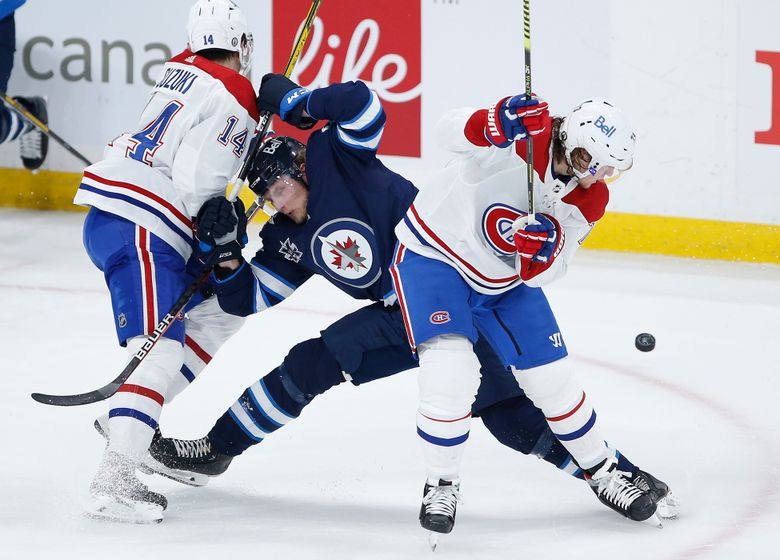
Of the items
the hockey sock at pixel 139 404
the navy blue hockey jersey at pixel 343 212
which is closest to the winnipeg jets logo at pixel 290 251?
the navy blue hockey jersey at pixel 343 212

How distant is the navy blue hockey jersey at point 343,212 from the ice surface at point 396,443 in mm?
491

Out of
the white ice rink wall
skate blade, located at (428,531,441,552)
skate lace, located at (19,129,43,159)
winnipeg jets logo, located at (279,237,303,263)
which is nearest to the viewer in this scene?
skate blade, located at (428,531,441,552)

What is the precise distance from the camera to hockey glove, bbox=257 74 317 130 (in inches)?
121

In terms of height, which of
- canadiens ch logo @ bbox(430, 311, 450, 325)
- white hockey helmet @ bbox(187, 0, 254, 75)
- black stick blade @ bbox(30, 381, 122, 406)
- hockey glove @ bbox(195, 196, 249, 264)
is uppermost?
white hockey helmet @ bbox(187, 0, 254, 75)

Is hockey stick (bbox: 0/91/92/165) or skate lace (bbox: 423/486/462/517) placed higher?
hockey stick (bbox: 0/91/92/165)

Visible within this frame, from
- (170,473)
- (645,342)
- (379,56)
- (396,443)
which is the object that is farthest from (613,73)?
(170,473)

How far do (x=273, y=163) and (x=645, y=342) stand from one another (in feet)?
5.38

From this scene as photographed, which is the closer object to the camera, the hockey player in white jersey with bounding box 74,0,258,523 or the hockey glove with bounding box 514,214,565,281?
the hockey glove with bounding box 514,214,565,281

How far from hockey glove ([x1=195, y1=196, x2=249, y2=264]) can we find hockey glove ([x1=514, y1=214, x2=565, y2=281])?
0.65 metres

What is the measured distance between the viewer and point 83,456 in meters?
3.43

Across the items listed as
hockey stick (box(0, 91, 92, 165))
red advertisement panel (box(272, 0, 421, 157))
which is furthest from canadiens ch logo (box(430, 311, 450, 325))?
hockey stick (box(0, 91, 92, 165))

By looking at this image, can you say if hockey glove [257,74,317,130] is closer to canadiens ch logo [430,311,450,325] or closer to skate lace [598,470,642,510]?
canadiens ch logo [430,311,450,325]

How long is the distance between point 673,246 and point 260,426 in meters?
2.92

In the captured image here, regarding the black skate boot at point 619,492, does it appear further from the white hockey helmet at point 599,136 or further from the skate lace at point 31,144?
the skate lace at point 31,144
